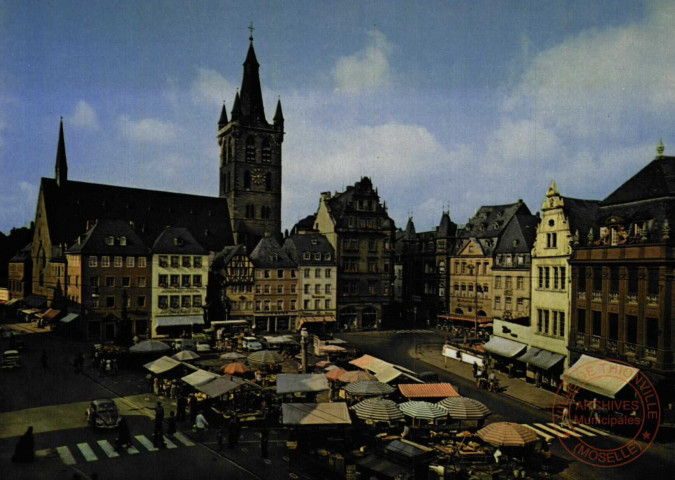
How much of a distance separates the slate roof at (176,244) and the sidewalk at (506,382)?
30531 mm

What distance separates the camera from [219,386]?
2986cm

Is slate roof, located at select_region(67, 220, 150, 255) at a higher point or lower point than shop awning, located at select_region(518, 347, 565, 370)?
higher

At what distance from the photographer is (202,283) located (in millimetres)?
65938

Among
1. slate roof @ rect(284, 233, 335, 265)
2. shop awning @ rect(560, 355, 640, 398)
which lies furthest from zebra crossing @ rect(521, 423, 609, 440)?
slate roof @ rect(284, 233, 335, 265)

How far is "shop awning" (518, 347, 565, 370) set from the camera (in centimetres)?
3947

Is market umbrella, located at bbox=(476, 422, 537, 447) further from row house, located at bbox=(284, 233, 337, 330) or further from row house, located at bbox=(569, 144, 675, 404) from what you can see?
row house, located at bbox=(284, 233, 337, 330)

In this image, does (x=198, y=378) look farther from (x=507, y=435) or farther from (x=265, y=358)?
(x=507, y=435)

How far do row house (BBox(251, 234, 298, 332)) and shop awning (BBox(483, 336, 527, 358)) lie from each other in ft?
92.9

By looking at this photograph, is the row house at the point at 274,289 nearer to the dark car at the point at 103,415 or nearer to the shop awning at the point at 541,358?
the shop awning at the point at 541,358

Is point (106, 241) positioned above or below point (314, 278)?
above

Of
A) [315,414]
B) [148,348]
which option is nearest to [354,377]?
[315,414]

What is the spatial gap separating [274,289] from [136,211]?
24.3 metres

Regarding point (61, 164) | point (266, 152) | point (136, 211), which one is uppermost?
point (266, 152)

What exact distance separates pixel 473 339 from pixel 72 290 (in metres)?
47.1
